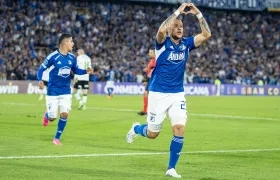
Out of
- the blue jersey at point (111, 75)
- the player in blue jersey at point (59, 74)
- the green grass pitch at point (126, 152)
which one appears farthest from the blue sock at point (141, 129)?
the blue jersey at point (111, 75)

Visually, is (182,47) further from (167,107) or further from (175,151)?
(175,151)

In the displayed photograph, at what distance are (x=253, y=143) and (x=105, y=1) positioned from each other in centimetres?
4547

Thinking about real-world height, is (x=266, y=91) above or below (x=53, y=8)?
below

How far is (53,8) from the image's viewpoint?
56.6m

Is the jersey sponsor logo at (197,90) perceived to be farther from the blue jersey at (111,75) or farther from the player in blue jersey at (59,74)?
the player in blue jersey at (59,74)

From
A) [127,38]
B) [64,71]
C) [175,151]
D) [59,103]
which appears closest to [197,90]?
[127,38]

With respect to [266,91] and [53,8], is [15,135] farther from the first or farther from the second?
[266,91]

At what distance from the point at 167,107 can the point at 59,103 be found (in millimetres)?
5367

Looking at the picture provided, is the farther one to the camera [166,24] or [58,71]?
[58,71]

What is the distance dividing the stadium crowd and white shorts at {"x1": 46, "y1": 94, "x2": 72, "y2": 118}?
32.2 m

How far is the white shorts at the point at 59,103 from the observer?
15984mm

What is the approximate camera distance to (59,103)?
636 inches

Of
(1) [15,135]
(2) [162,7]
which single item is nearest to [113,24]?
(2) [162,7]

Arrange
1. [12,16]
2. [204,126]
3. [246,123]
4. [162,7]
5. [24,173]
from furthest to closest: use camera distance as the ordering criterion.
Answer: [162,7] < [12,16] < [246,123] < [204,126] < [24,173]
